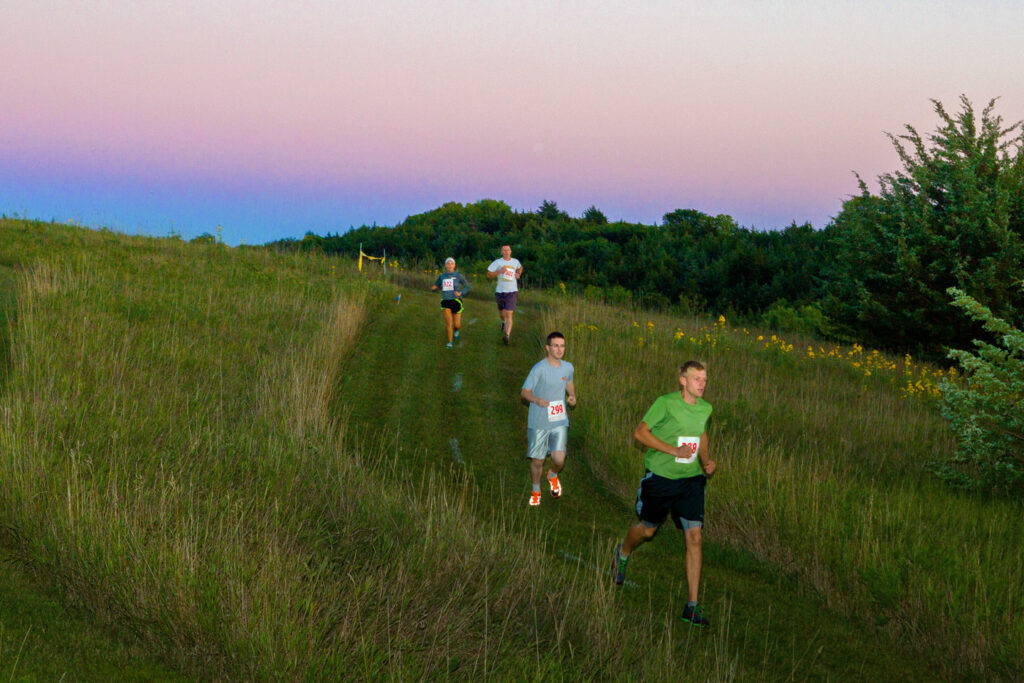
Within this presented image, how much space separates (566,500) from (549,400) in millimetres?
1836

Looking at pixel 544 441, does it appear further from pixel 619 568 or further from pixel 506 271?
pixel 506 271

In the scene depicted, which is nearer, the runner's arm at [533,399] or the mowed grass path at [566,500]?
the mowed grass path at [566,500]

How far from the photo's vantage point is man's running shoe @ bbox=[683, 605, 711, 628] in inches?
254

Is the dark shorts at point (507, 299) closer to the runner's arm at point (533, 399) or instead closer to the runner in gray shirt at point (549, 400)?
the runner in gray shirt at point (549, 400)

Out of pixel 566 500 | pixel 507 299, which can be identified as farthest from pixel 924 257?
pixel 566 500

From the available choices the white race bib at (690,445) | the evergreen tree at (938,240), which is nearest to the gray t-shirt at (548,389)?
the white race bib at (690,445)

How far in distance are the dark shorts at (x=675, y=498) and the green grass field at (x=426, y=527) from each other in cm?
81

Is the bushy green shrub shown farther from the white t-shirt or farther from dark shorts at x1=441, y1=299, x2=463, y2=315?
dark shorts at x1=441, y1=299, x2=463, y2=315

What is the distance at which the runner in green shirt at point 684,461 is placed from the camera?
21.1 feet

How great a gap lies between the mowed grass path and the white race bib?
0.96 metres

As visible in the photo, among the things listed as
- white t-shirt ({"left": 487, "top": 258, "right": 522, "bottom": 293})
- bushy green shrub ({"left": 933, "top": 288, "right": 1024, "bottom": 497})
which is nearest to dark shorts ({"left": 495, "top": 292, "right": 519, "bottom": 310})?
white t-shirt ({"left": 487, "top": 258, "right": 522, "bottom": 293})

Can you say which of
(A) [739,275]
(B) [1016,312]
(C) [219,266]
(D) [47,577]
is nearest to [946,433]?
(B) [1016,312]

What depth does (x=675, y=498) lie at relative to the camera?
6.54 meters

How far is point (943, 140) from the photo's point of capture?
65.3 ft
